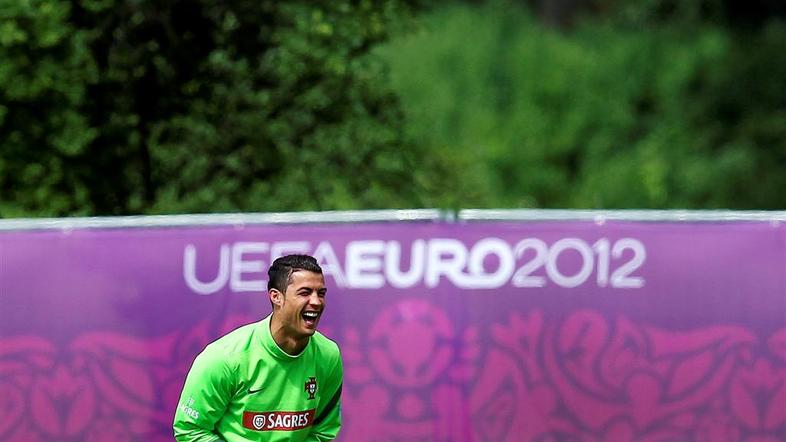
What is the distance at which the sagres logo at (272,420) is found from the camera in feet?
18.9

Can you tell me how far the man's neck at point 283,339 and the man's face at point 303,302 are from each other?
0.30 feet

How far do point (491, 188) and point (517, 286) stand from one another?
53.6 feet

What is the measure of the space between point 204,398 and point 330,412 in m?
0.61

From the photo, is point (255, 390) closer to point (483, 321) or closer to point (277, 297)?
point (277, 297)

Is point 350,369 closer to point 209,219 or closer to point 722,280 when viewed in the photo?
point 209,219

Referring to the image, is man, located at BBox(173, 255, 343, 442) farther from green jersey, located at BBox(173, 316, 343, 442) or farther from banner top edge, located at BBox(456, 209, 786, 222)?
banner top edge, located at BBox(456, 209, 786, 222)

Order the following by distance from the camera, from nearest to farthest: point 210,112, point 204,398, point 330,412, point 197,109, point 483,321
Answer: point 204,398
point 330,412
point 483,321
point 197,109
point 210,112

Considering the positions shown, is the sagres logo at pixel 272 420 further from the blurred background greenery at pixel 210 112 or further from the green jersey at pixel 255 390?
the blurred background greenery at pixel 210 112

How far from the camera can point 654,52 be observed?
27922 millimetres

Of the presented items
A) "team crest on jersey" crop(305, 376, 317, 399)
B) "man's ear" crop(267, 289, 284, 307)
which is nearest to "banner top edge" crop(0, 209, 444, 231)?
"team crest on jersey" crop(305, 376, 317, 399)

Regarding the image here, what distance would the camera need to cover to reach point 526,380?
25.4 feet

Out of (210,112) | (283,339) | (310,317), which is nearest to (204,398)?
(283,339)

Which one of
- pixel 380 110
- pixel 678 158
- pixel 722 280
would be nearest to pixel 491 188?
pixel 678 158

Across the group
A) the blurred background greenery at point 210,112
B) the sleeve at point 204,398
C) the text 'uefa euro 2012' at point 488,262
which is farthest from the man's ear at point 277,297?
the blurred background greenery at point 210,112
